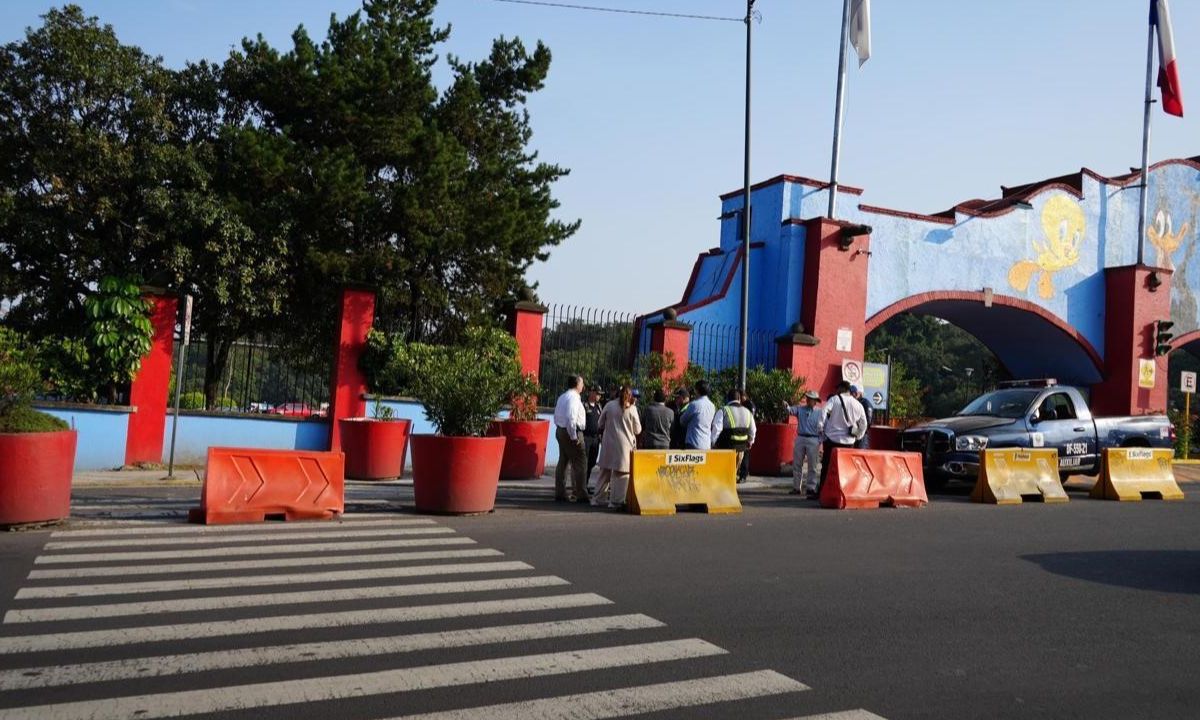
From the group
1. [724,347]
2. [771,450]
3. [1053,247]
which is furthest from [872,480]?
[1053,247]

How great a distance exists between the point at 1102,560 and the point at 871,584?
3236 mm

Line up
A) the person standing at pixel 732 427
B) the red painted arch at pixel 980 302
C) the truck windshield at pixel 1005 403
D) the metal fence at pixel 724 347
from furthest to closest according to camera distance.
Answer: the red painted arch at pixel 980 302, the metal fence at pixel 724 347, the truck windshield at pixel 1005 403, the person standing at pixel 732 427

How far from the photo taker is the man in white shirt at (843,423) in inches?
578

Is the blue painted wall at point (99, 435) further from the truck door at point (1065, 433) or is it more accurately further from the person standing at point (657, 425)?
the truck door at point (1065, 433)

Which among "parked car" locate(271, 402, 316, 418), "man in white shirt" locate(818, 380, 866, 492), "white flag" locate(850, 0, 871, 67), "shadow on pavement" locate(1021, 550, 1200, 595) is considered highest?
"white flag" locate(850, 0, 871, 67)

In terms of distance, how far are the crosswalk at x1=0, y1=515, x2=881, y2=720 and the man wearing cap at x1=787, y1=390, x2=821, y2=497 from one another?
8.16 meters

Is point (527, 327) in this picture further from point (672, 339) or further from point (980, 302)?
point (980, 302)

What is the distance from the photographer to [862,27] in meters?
22.0

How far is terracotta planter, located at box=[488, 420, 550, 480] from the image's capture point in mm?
16609

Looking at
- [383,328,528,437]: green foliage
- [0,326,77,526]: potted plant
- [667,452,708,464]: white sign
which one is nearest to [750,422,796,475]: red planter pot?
[667,452,708,464]: white sign

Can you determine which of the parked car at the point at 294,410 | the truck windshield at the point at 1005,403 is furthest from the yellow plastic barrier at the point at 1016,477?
the parked car at the point at 294,410

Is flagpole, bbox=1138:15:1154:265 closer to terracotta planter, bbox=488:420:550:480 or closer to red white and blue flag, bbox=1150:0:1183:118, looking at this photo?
red white and blue flag, bbox=1150:0:1183:118

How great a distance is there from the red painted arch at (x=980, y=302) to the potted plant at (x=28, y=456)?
18.0 m

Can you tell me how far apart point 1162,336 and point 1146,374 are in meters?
1.27
